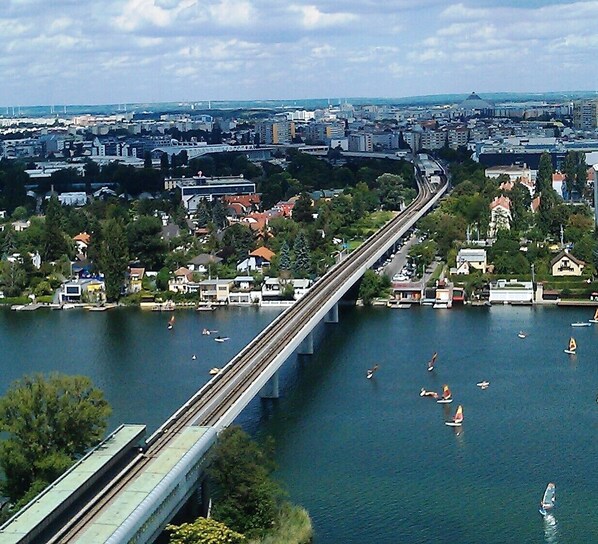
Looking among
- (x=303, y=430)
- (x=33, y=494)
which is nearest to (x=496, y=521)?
(x=303, y=430)

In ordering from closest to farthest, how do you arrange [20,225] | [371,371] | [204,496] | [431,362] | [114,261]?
[204,496] < [371,371] < [431,362] < [114,261] < [20,225]

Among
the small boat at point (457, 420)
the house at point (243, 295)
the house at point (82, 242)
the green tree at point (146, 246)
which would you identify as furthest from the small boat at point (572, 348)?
the house at point (82, 242)

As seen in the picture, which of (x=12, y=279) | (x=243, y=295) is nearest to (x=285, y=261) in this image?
(x=243, y=295)

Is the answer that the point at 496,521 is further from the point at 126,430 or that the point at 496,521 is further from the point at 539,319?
the point at 539,319

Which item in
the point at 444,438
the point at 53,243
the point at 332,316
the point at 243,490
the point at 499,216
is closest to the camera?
the point at 243,490

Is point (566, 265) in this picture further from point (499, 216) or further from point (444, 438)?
point (444, 438)

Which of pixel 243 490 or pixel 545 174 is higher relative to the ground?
pixel 545 174

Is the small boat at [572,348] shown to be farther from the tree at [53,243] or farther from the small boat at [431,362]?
the tree at [53,243]

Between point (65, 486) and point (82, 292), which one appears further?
point (82, 292)
